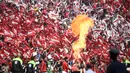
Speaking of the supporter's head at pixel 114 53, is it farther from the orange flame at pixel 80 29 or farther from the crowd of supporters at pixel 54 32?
the orange flame at pixel 80 29

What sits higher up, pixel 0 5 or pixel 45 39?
pixel 0 5

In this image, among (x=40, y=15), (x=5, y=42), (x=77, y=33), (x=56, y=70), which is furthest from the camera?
(x=40, y=15)

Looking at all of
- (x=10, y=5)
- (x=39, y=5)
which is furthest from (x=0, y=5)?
(x=39, y=5)

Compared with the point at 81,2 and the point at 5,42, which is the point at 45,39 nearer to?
the point at 5,42

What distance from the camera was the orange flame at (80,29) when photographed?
82.5 ft

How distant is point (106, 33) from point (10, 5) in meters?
9.48

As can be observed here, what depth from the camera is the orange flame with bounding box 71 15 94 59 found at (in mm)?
25156

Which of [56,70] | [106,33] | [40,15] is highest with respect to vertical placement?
[40,15]

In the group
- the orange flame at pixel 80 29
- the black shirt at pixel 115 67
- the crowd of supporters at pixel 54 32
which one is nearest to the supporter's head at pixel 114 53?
the black shirt at pixel 115 67

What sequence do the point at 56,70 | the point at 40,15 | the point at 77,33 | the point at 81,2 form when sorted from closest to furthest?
the point at 56,70 < the point at 77,33 < the point at 40,15 < the point at 81,2

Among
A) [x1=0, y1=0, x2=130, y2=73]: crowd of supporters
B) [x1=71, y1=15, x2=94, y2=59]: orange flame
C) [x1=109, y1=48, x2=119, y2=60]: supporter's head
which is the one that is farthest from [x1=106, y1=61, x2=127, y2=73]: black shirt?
[x1=71, y1=15, x2=94, y2=59]: orange flame

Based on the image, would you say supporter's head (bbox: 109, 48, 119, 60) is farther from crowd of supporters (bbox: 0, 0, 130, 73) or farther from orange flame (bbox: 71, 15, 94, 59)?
orange flame (bbox: 71, 15, 94, 59)

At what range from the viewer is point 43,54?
2369 cm

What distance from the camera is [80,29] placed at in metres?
28.6
